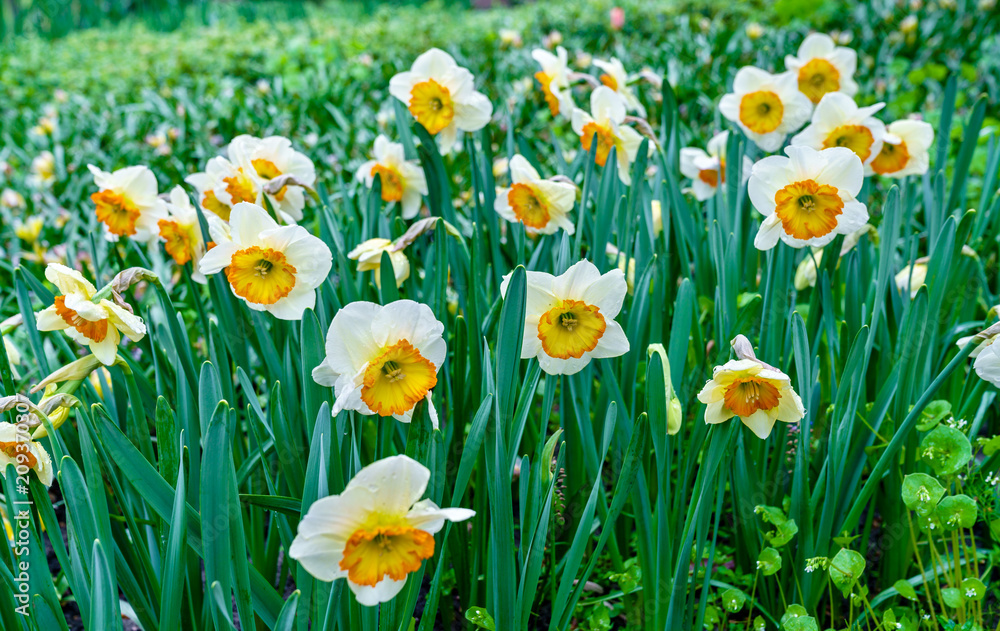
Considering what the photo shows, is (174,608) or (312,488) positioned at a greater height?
(312,488)

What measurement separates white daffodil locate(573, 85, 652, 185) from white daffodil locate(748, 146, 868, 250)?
0.46 m

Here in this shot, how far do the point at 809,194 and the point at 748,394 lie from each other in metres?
0.36

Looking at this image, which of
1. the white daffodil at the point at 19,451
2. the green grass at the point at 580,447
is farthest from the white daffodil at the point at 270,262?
the white daffodil at the point at 19,451

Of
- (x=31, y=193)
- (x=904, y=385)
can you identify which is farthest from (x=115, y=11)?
(x=904, y=385)

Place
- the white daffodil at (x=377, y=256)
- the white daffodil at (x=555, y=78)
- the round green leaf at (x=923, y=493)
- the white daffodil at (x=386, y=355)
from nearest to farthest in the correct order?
the white daffodil at (x=386, y=355)
the round green leaf at (x=923, y=493)
the white daffodil at (x=377, y=256)
the white daffodil at (x=555, y=78)

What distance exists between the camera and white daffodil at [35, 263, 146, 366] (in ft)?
3.33

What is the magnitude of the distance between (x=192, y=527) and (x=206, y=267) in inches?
14.4

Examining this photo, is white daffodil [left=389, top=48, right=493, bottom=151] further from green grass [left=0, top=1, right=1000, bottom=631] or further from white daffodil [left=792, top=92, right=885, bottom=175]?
Result: white daffodil [left=792, top=92, right=885, bottom=175]

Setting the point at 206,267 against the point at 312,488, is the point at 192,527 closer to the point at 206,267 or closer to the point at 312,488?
the point at 312,488

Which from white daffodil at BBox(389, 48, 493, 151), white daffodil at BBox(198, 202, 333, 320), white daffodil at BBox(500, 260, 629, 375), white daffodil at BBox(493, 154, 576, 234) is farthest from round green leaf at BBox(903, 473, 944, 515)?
white daffodil at BBox(389, 48, 493, 151)

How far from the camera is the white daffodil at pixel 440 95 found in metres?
1.58

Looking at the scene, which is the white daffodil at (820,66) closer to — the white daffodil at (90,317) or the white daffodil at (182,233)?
the white daffodil at (182,233)

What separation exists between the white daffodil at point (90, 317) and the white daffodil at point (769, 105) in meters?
1.32

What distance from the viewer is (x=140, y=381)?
1277 mm
